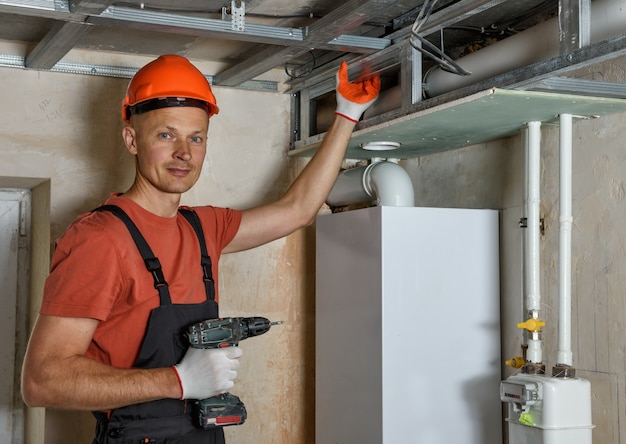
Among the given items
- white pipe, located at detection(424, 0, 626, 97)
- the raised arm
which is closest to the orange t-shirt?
the raised arm

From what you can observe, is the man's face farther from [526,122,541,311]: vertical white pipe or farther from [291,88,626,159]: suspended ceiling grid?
[526,122,541,311]: vertical white pipe

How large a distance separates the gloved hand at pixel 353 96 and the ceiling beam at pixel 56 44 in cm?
85

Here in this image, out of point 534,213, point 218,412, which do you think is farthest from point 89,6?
point 534,213

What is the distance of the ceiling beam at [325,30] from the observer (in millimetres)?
2432

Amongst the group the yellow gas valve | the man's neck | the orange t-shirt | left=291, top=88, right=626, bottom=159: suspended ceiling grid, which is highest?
left=291, top=88, right=626, bottom=159: suspended ceiling grid

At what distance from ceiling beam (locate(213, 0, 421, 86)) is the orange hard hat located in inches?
20.7

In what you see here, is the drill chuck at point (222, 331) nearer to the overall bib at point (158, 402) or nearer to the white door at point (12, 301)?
the overall bib at point (158, 402)

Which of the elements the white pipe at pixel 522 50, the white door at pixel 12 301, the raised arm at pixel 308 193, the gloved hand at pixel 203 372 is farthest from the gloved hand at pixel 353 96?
the white door at pixel 12 301

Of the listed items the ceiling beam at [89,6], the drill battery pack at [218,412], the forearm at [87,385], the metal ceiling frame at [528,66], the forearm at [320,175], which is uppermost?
the ceiling beam at [89,6]

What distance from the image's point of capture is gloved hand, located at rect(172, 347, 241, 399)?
1978 millimetres

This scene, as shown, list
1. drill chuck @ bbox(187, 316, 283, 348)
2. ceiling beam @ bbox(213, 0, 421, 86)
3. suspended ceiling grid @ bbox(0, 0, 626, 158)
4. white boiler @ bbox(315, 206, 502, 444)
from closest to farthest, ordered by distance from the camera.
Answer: drill chuck @ bbox(187, 316, 283, 348)
suspended ceiling grid @ bbox(0, 0, 626, 158)
ceiling beam @ bbox(213, 0, 421, 86)
white boiler @ bbox(315, 206, 502, 444)

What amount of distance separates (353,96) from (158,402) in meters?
1.20

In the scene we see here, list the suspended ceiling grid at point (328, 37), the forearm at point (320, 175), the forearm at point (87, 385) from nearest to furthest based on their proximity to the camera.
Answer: the forearm at point (87, 385)
the suspended ceiling grid at point (328, 37)
the forearm at point (320, 175)

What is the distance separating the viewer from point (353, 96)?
266cm
